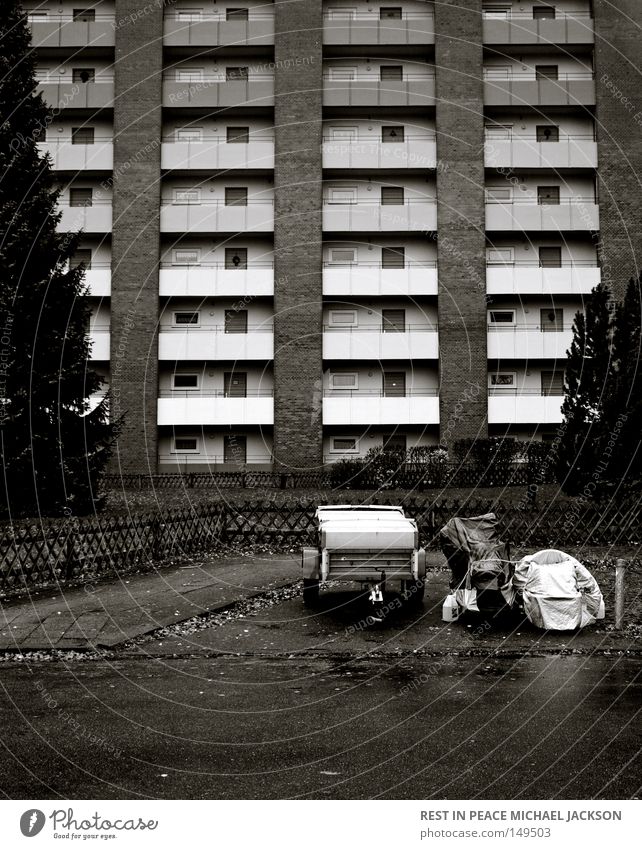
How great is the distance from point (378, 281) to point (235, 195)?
8.57 meters

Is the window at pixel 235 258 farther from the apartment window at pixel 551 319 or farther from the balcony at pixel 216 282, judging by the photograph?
the apartment window at pixel 551 319

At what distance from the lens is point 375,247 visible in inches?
1724

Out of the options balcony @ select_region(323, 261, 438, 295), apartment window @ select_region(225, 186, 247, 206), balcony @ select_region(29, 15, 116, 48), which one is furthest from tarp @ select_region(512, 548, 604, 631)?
balcony @ select_region(29, 15, 116, 48)

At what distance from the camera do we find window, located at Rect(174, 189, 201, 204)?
43875mm

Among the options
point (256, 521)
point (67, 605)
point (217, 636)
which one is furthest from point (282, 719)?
point (256, 521)

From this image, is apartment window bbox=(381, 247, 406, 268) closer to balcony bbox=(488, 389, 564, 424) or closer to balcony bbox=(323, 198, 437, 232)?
balcony bbox=(323, 198, 437, 232)

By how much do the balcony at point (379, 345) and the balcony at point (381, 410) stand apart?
2.07 meters

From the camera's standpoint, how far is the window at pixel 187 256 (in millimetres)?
43812

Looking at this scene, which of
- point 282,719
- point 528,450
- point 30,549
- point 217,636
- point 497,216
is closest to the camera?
point 282,719

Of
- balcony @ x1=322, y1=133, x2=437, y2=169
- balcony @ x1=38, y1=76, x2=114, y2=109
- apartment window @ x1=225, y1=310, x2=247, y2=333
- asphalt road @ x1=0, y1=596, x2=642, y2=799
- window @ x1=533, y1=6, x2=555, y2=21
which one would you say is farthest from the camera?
window @ x1=533, y1=6, x2=555, y2=21

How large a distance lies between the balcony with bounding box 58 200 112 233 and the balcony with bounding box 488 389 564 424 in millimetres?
20756
